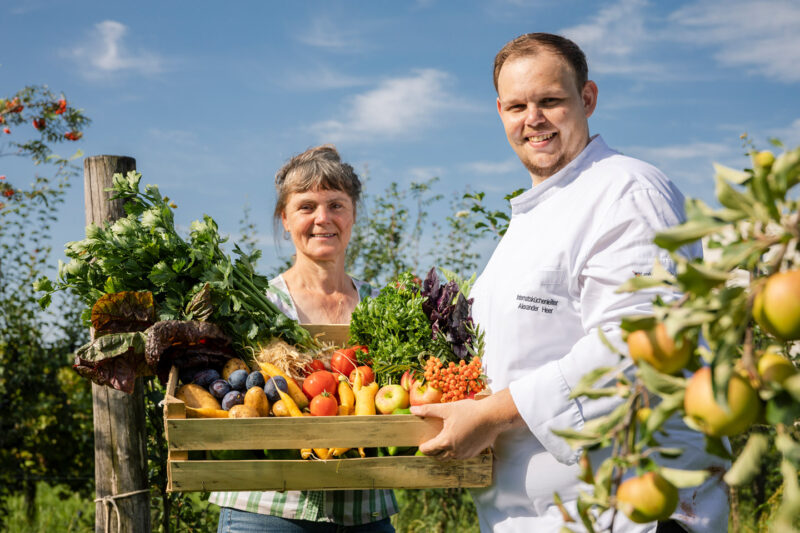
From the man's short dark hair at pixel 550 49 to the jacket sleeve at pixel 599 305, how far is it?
1.81 feet

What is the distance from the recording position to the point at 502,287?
2.11 m

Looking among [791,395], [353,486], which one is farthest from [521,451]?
[791,395]

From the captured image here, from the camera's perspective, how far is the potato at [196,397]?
2.31 meters

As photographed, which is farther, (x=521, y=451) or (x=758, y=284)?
(x=521, y=451)

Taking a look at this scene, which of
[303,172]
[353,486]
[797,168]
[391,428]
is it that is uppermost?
[303,172]

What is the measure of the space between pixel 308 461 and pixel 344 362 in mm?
621

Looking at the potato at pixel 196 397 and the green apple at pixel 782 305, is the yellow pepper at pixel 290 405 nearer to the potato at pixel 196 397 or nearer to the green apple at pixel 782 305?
the potato at pixel 196 397

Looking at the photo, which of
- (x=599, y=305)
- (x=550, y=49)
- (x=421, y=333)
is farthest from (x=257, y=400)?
(x=550, y=49)

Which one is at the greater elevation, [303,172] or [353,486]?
[303,172]

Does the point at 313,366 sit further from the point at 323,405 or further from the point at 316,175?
the point at 316,175

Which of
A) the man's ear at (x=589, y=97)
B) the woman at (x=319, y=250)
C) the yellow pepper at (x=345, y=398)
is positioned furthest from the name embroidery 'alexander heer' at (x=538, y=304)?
the woman at (x=319, y=250)

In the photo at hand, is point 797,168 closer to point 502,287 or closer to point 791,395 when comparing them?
point 791,395

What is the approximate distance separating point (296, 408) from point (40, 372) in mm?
5122

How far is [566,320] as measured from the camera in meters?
Answer: 2.00
